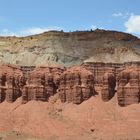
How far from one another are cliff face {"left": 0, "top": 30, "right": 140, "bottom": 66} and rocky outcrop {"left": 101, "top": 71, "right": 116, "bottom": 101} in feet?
83.9

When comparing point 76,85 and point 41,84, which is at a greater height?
point 41,84

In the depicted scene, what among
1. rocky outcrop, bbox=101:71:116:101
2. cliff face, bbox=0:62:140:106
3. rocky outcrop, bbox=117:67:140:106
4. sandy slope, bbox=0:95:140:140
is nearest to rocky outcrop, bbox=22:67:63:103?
cliff face, bbox=0:62:140:106

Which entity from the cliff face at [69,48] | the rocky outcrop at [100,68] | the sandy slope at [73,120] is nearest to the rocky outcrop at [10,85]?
the sandy slope at [73,120]

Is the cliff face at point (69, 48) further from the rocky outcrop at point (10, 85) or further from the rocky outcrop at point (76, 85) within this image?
the rocky outcrop at point (76, 85)

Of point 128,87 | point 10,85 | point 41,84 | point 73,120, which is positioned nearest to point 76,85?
point 73,120

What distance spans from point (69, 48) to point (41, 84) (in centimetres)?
4278

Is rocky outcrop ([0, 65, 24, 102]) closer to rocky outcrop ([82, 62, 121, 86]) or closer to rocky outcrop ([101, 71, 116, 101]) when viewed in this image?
rocky outcrop ([82, 62, 121, 86])

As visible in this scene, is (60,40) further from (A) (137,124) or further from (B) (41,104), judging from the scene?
(A) (137,124)

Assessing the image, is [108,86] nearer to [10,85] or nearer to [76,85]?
[76,85]

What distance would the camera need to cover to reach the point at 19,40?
183 metres

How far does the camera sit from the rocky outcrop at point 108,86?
129m

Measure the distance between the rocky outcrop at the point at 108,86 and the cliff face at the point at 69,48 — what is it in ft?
83.9

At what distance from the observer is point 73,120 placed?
124438 mm

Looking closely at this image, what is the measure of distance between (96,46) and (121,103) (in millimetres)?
51651
